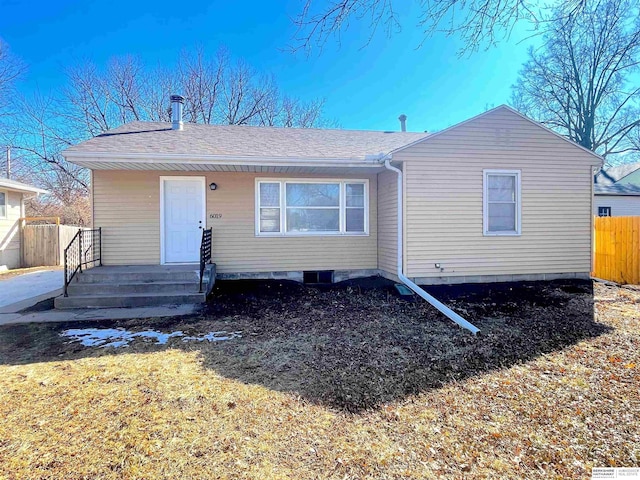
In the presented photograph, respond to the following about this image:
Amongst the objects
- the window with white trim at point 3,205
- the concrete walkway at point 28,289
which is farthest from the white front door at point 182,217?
the window with white trim at point 3,205

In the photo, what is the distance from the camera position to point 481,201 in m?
6.95

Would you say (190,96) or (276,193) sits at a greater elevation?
(190,96)

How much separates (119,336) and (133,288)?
6.34 ft

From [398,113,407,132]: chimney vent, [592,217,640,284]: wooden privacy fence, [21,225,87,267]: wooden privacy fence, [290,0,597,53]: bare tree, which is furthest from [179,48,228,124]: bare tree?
[592,217,640,284]: wooden privacy fence

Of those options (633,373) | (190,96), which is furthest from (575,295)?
(190,96)

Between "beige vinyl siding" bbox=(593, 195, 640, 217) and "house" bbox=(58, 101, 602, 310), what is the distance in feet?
39.7

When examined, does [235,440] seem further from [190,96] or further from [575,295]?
[190,96]

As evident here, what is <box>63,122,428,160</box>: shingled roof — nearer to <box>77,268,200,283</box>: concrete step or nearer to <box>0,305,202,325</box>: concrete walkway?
<box>77,268,200,283</box>: concrete step

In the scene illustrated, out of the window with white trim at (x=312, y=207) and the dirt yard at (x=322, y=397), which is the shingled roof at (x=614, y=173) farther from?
the dirt yard at (x=322, y=397)

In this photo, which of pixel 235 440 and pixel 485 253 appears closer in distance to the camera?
pixel 235 440

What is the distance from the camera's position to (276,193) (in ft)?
25.2

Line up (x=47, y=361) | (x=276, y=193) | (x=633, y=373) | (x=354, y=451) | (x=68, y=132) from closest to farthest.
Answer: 1. (x=354, y=451)
2. (x=633, y=373)
3. (x=47, y=361)
4. (x=276, y=193)
5. (x=68, y=132)

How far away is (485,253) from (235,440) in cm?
655

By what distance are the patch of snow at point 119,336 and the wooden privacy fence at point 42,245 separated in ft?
32.0
